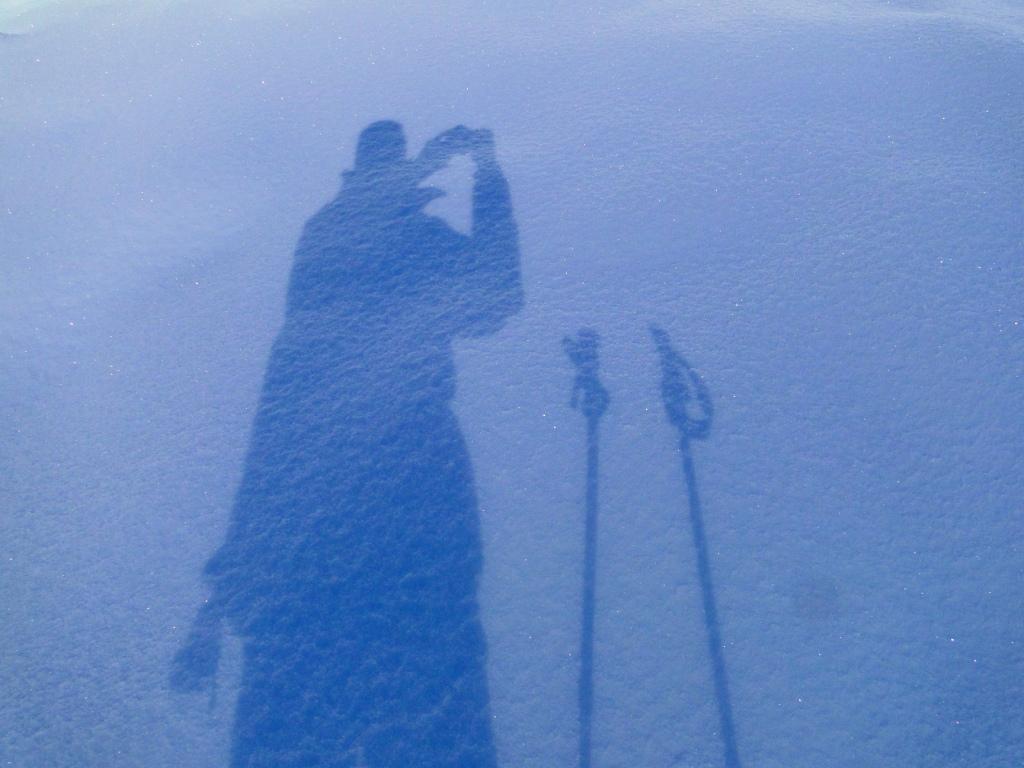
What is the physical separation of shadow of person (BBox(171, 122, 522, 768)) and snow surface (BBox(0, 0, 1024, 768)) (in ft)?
0.68

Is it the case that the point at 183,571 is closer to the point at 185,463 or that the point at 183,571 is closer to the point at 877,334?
the point at 185,463

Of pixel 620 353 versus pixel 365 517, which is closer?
pixel 365 517

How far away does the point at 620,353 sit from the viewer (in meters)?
6.13

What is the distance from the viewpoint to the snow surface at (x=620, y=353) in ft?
14.7

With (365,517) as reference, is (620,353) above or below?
above

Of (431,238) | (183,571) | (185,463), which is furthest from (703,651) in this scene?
(431,238)

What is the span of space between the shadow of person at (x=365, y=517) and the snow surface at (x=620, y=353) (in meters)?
0.21

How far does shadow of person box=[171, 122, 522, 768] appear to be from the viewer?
4.43m

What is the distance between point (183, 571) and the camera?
513 cm

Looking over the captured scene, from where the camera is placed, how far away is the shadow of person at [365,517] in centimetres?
443

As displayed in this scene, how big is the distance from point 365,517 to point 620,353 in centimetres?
256

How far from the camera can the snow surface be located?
449cm

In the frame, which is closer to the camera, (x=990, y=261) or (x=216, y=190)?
(x=990, y=261)

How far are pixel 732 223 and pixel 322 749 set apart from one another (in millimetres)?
5896
